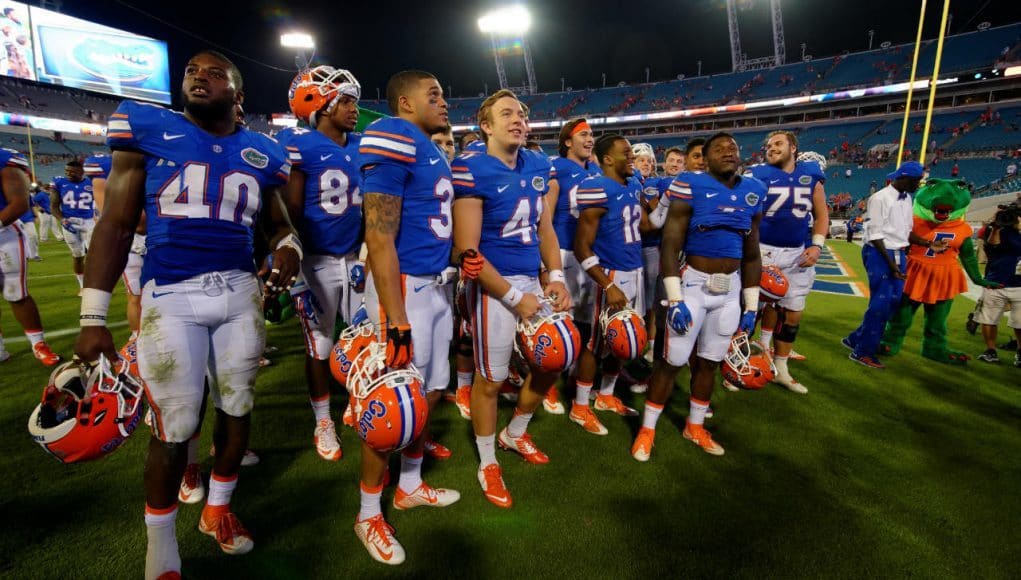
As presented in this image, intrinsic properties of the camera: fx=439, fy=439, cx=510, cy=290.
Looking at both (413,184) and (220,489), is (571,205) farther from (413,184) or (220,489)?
(220,489)

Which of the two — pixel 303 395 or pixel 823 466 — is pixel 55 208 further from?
pixel 823 466

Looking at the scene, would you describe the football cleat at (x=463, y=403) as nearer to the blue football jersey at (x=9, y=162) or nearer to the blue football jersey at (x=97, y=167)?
the blue football jersey at (x=97, y=167)

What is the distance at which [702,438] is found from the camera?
364 centimetres

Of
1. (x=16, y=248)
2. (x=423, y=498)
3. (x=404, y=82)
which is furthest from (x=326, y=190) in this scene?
(x=16, y=248)

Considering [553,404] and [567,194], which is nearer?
[553,404]

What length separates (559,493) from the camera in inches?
118

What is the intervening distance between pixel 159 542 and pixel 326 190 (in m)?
2.26

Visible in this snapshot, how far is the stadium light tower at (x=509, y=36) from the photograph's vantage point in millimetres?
34281

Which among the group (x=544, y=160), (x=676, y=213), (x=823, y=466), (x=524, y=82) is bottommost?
(x=823, y=466)

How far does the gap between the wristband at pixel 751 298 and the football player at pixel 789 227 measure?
1.79 m

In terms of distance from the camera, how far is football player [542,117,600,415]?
14.2 feet

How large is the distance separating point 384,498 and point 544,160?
97.7 inches

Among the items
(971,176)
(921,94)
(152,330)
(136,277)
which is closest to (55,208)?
(136,277)

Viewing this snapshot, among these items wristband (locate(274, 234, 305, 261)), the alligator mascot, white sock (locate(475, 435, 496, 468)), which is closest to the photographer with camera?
the alligator mascot
